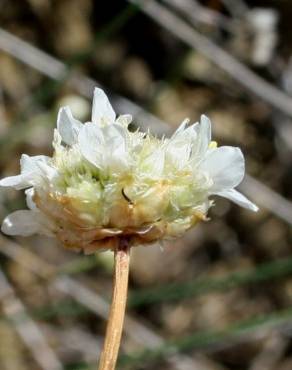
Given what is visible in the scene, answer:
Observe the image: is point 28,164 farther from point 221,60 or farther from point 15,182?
point 221,60

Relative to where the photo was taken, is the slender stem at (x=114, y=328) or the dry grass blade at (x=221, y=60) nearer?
the slender stem at (x=114, y=328)

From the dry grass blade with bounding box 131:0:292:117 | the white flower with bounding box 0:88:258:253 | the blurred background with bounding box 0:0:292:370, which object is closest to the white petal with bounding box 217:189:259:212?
the white flower with bounding box 0:88:258:253

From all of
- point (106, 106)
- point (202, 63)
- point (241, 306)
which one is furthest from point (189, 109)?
point (106, 106)

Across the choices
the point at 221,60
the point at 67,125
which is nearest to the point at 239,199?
the point at 67,125

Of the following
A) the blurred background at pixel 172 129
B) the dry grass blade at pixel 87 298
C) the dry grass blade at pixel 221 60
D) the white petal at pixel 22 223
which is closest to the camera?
the white petal at pixel 22 223

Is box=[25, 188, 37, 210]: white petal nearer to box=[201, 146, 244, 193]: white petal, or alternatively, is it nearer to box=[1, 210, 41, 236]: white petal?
box=[1, 210, 41, 236]: white petal

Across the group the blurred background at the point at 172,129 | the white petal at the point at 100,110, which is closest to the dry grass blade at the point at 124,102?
the blurred background at the point at 172,129

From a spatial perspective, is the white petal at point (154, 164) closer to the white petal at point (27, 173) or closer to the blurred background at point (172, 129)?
the white petal at point (27, 173)
